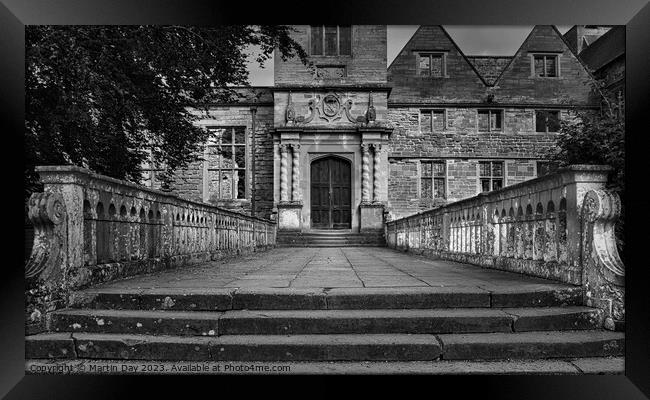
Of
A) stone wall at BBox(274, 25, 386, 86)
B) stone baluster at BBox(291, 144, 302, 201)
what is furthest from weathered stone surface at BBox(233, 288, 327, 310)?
stone wall at BBox(274, 25, 386, 86)

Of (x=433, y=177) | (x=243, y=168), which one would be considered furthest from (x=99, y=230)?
(x=433, y=177)

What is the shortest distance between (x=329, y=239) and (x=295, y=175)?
3.13 m

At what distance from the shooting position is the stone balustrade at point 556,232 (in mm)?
3607

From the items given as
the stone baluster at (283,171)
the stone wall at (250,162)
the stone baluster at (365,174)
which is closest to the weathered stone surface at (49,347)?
the stone baluster at (283,171)

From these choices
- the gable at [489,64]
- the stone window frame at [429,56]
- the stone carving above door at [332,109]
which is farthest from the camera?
the gable at [489,64]

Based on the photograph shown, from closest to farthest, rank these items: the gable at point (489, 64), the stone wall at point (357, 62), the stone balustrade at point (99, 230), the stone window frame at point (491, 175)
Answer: the stone balustrade at point (99, 230) → the stone wall at point (357, 62) → the stone window frame at point (491, 175) → the gable at point (489, 64)

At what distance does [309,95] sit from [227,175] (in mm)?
4854

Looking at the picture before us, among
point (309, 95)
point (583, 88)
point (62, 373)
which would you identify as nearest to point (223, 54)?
point (62, 373)

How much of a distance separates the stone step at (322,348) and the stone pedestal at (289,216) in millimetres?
14160

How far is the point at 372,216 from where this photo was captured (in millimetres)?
17656

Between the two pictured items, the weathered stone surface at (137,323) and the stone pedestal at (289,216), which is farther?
the stone pedestal at (289,216)

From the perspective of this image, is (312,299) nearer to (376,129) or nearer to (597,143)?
(597,143)

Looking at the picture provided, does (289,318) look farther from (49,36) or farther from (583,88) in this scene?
(583,88)
